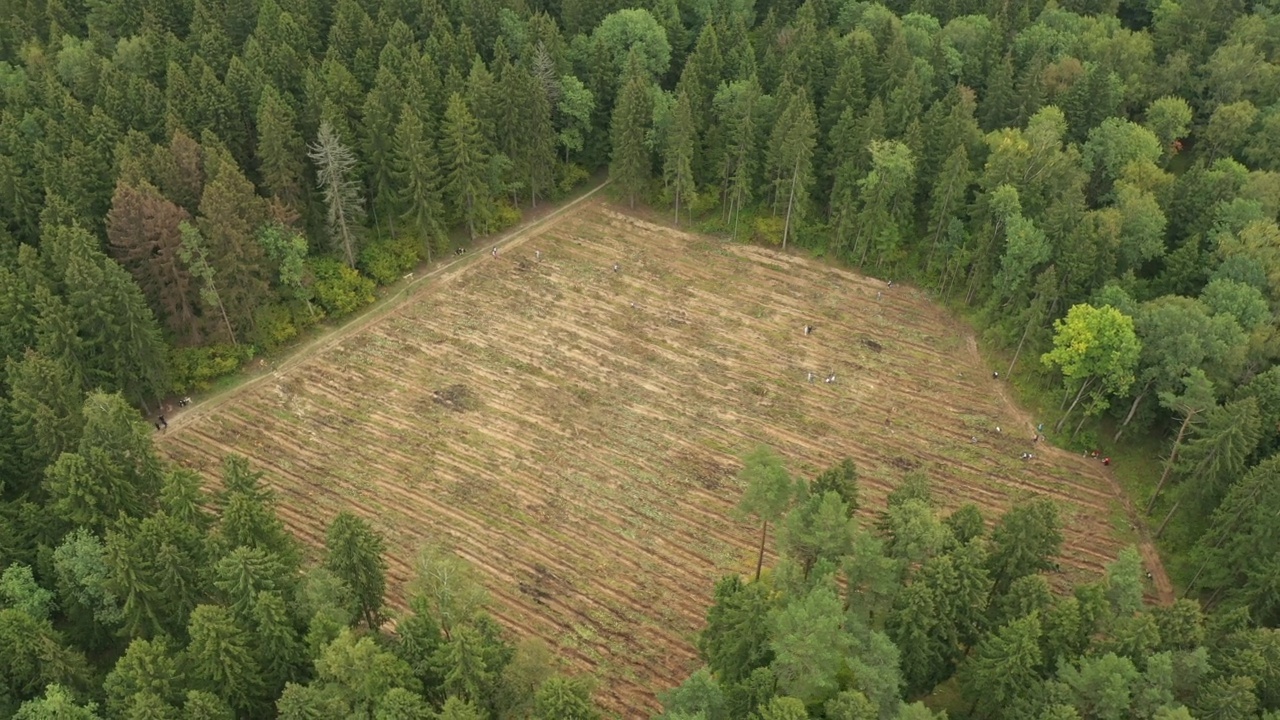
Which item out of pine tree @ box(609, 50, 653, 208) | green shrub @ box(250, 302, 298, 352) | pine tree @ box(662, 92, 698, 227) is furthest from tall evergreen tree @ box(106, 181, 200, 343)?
pine tree @ box(662, 92, 698, 227)

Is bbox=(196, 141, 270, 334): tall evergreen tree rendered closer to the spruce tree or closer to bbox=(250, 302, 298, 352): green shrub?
bbox=(250, 302, 298, 352): green shrub

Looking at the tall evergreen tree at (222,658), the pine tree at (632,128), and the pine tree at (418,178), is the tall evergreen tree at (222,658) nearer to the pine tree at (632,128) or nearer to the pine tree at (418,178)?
the pine tree at (418,178)

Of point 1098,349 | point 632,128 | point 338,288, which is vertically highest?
point 632,128

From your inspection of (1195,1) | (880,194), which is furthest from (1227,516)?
(1195,1)

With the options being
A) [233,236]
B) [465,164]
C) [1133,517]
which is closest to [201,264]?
[233,236]

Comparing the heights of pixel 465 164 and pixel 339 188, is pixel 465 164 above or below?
above

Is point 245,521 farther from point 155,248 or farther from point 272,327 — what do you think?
point 155,248

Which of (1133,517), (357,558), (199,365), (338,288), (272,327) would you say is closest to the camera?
(357,558)
